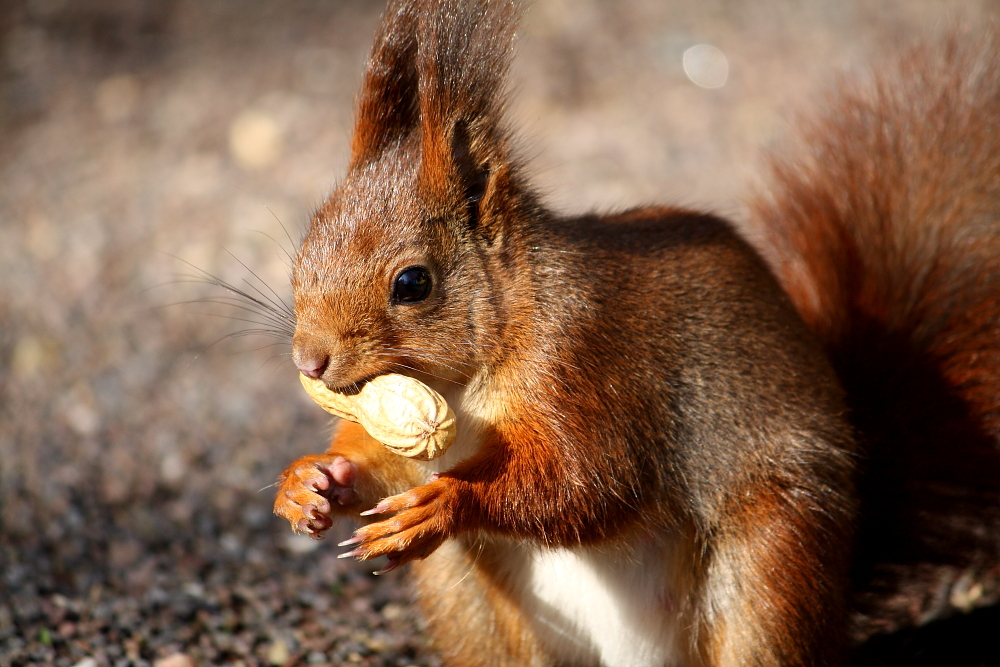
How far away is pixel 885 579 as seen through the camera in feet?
5.94

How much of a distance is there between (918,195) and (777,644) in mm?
894

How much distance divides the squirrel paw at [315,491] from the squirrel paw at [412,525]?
4.0 inches

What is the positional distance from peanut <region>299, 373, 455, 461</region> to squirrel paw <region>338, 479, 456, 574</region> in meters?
0.06

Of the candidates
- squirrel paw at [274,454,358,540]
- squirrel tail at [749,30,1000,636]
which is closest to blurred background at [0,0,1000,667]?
squirrel tail at [749,30,1000,636]

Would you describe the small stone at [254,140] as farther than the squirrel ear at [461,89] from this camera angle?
Yes

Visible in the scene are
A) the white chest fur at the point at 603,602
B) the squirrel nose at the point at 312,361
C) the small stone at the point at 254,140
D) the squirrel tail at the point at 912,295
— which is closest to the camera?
the squirrel nose at the point at 312,361

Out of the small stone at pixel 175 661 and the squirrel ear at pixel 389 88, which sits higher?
the squirrel ear at pixel 389 88

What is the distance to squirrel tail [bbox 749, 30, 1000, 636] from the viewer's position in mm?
1758

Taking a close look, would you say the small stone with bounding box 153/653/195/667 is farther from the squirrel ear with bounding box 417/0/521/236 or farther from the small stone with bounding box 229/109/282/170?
the small stone with bounding box 229/109/282/170

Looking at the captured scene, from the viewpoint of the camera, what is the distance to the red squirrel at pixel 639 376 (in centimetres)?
146

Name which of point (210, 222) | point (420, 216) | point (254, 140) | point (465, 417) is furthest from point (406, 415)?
point (254, 140)

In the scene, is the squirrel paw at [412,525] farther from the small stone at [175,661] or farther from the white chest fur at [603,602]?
the small stone at [175,661]

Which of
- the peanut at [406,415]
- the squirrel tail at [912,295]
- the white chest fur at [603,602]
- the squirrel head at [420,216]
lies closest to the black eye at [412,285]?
the squirrel head at [420,216]

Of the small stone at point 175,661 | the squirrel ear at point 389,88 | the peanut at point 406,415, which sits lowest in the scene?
the small stone at point 175,661
